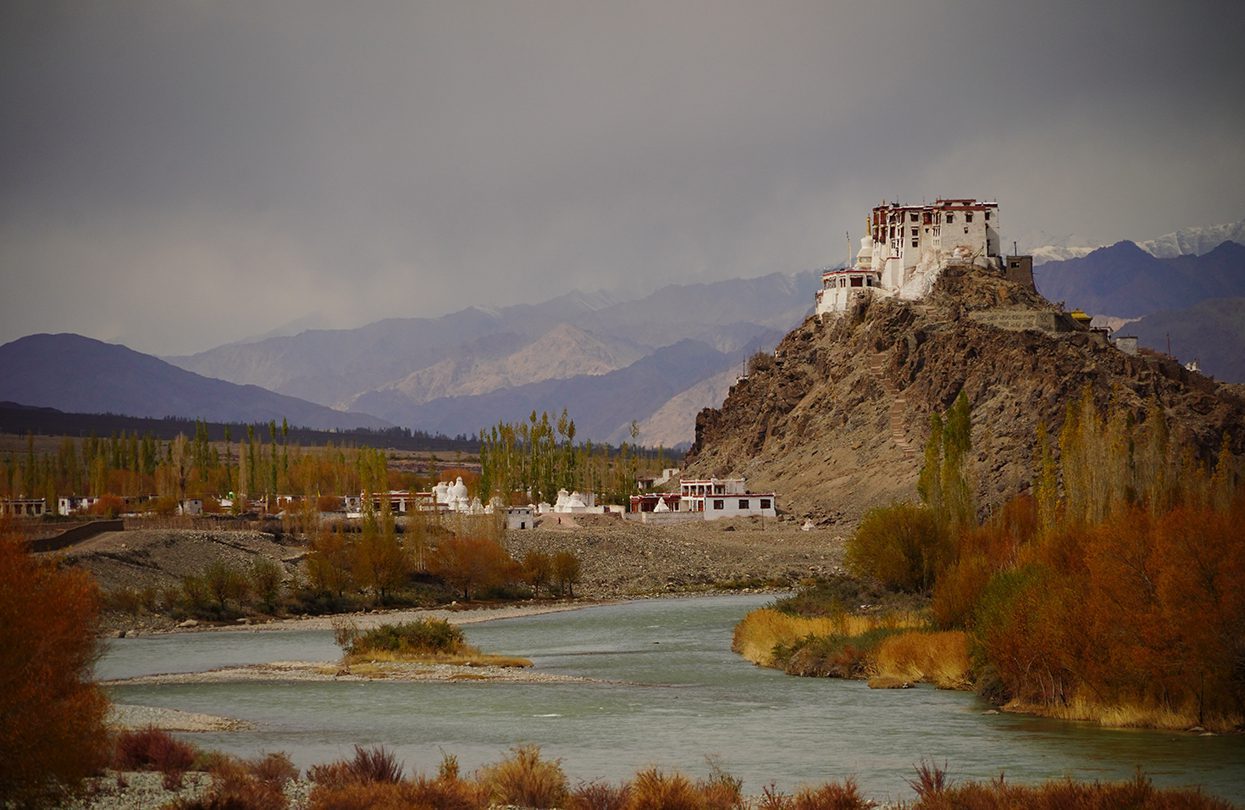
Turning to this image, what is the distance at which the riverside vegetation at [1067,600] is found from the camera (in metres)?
33.0

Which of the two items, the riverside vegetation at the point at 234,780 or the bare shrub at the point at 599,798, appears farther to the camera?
the bare shrub at the point at 599,798

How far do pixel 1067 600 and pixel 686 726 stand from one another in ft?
32.2

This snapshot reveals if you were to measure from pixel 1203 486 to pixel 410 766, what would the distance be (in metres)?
38.0

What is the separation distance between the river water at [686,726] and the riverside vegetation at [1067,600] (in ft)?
3.42

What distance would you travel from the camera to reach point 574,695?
145ft

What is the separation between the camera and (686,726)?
3728 centimetres

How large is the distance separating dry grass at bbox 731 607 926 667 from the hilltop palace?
84204 millimetres

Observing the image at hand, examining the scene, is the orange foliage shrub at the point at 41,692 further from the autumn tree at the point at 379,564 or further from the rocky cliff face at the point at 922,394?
the rocky cliff face at the point at 922,394

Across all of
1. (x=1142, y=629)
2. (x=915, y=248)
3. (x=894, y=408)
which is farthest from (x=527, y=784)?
(x=915, y=248)

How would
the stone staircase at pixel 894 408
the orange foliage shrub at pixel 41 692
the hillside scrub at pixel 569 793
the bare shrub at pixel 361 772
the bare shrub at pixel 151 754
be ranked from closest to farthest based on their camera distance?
the hillside scrub at pixel 569 793
the orange foliage shrub at pixel 41 692
the bare shrub at pixel 361 772
the bare shrub at pixel 151 754
the stone staircase at pixel 894 408

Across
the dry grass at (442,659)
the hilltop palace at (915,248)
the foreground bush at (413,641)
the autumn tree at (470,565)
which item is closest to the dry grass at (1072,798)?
the dry grass at (442,659)

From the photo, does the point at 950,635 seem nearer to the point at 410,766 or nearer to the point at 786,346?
the point at 410,766

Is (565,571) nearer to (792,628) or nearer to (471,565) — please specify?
(471,565)

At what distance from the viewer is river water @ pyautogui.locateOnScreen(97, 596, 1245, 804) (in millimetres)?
30203
